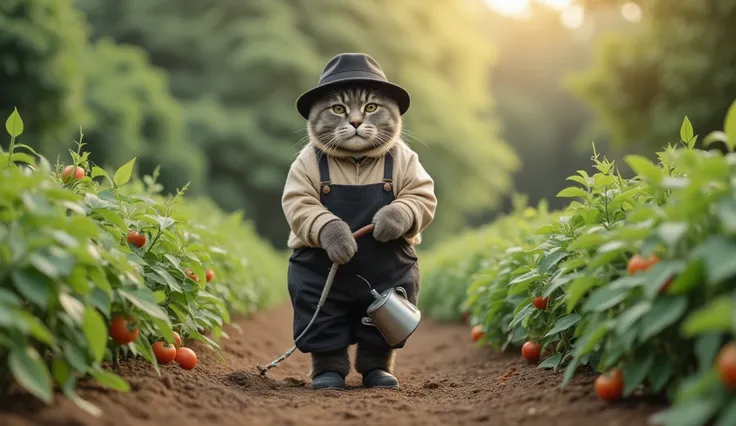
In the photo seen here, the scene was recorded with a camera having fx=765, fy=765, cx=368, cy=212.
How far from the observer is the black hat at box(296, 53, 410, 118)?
4.06 meters

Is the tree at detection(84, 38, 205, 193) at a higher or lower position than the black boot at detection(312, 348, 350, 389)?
higher

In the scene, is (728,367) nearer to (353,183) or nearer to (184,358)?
(353,183)

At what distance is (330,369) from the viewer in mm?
4059

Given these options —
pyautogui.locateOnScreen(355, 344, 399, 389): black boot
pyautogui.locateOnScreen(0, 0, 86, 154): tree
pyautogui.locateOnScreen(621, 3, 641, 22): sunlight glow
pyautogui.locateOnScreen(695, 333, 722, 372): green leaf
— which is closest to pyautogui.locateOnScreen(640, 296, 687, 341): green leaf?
pyautogui.locateOnScreen(695, 333, 722, 372): green leaf

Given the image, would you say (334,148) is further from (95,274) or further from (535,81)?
(535,81)

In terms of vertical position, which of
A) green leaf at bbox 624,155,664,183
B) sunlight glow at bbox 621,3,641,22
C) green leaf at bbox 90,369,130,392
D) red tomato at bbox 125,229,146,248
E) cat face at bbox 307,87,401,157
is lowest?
green leaf at bbox 90,369,130,392

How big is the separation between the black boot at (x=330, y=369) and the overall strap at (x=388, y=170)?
0.91 meters

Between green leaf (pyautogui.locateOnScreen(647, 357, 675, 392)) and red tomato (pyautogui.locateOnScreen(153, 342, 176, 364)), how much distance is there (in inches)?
83.1

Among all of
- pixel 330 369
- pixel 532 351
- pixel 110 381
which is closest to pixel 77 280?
pixel 110 381

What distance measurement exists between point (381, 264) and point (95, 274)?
173 centimetres

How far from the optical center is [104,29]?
23797mm

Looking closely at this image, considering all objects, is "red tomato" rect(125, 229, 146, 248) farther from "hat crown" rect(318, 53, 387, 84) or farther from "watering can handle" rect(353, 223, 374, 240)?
"hat crown" rect(318, 53, 387, 84)

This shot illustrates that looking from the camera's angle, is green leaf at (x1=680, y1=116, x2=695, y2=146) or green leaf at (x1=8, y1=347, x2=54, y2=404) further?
green leaf at (x1=680, y1=116, x2=695, y2=146)

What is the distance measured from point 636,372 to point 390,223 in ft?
5.06
